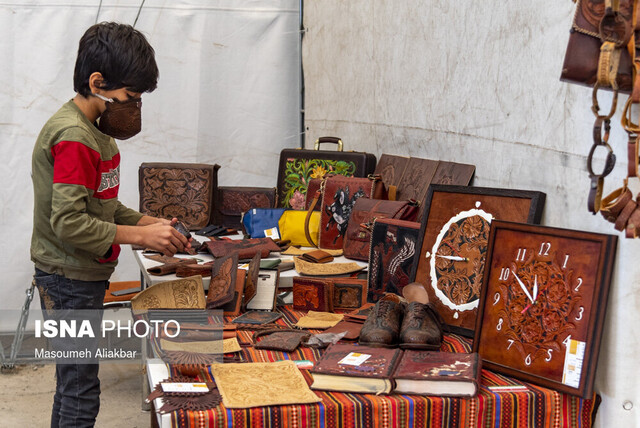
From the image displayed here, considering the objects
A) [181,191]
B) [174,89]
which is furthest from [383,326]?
[174,89]

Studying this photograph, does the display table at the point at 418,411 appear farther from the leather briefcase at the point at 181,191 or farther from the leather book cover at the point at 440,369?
the leather briefcase at the point at 181,191

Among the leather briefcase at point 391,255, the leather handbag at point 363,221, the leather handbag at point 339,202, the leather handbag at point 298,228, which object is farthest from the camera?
the leather handbag at point 298,228

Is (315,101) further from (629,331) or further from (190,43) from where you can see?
(629,331)

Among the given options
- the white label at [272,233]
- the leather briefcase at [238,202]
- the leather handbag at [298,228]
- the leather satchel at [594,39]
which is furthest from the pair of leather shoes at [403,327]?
the leather briefcase at [238,202]

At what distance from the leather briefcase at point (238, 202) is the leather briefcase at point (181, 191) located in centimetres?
11

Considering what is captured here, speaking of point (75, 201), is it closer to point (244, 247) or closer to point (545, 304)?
point (244, 247)

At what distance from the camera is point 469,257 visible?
7.83 feet

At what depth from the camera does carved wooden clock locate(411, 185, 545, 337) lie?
2.32 metres

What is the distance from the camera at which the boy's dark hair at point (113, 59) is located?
2270 millimetres

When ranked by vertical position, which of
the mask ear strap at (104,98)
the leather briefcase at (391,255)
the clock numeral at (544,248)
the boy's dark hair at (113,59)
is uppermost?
the boy's dark hair at (113,59)

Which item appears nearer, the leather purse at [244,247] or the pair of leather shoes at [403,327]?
the pair of leather shoes at [403,327]

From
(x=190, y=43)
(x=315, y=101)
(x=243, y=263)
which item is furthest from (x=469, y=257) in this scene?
(x=190, y=43)

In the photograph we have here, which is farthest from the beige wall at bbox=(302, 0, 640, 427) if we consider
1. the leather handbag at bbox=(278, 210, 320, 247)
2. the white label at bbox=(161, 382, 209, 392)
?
the white label at bbox=(161, 382, 209, 392)

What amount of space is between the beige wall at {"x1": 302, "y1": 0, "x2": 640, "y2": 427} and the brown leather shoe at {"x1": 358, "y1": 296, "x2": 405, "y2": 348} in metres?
0.54
